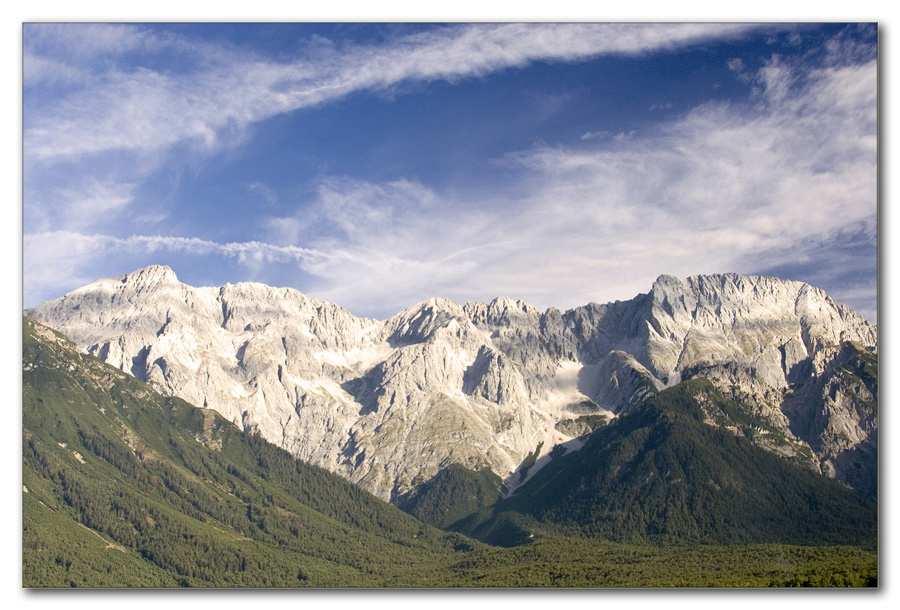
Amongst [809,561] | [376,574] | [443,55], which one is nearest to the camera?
[443,55]

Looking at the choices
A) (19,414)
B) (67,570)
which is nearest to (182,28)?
Result: (19,414)

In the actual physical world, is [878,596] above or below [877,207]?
below

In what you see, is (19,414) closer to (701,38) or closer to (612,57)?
(612,57)

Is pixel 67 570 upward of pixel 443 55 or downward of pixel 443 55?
downward


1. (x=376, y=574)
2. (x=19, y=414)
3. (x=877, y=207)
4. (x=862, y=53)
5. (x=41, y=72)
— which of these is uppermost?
(x=862, y=53)

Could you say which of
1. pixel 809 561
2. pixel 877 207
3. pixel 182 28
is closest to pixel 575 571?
pixel 809 561

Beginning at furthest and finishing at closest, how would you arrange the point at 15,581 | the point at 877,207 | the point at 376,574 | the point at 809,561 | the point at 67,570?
the point at 376,574 < the point at 809,561 < the point at 67,570 < the point at 877,207 < the point at 15,581

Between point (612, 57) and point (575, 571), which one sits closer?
point (612, 57)

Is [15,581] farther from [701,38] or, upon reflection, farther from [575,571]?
[575,571]

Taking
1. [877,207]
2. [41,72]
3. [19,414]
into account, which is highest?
[41,72]
